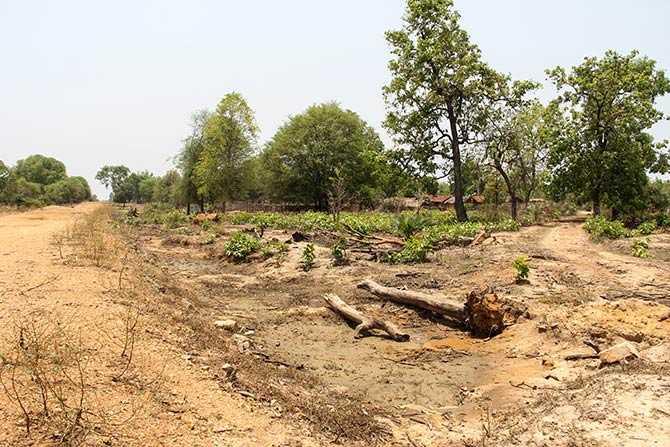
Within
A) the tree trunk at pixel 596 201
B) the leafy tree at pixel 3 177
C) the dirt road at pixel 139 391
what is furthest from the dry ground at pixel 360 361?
the leafy tree at pixel 3 177

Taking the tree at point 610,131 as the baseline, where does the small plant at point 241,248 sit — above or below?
below

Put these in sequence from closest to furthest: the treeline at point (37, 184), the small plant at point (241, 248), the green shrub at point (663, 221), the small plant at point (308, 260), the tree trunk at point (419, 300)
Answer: the tree trunk at point (419, 300)
the small plant at point (308, 260)
the small plant at point (241, 248)
the green shrub at point (663, 221)
the treeline at point (37, 184)

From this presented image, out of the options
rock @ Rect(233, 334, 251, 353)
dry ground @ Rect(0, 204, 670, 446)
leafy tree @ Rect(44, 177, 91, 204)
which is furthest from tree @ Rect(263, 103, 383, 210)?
leafy tree @ Rect(44, 177, 91, 204)

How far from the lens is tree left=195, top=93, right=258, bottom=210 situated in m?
39.9

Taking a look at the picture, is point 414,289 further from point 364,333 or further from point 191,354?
point 191,354

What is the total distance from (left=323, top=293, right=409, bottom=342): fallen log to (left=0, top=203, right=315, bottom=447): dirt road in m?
3.75

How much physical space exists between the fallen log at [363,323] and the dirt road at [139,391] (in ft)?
12.3

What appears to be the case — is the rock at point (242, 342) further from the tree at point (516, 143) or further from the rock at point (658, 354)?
the tree at point (516, 143)

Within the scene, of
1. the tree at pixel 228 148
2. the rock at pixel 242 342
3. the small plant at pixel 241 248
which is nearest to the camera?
the rock at pixel 242 342

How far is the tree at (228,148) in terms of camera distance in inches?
1570

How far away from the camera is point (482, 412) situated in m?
5.73

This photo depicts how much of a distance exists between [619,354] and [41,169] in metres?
119

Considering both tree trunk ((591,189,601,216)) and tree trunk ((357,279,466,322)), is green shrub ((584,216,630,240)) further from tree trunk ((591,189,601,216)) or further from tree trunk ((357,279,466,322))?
tree trunk ((357,279,466,322))

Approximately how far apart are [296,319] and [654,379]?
20.9 ft
